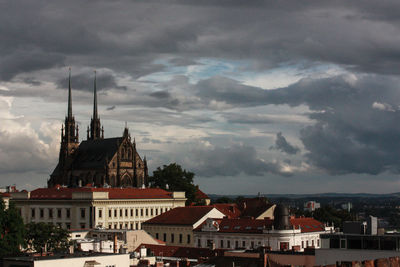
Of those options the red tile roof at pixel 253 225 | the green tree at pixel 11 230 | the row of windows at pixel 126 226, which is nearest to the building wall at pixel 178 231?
the red tile roof at pixel 253 225

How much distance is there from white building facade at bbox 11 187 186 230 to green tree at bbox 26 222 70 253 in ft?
147

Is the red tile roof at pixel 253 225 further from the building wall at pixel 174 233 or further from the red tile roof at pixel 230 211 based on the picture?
the red tile roof at pixel 230 211

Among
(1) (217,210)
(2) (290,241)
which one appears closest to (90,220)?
(1) (217,210)

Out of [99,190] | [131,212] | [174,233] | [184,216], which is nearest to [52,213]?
[99,190]

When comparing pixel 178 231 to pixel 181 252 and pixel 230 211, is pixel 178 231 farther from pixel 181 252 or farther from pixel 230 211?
pixel 181 252

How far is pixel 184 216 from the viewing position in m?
143

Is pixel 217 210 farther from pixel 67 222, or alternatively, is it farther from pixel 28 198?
pixel 28 198

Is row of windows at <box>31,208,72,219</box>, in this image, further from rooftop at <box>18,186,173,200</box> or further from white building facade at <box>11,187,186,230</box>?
rooftop at <box>18,186,173,200</box>

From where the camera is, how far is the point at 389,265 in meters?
48.8

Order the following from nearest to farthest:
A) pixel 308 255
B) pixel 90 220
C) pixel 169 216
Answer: pixel 308 255, pixel 169 216, pixel 90 220

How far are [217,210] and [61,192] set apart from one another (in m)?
43.0

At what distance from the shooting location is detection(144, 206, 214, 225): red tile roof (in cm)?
14075

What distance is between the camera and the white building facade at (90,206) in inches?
6467

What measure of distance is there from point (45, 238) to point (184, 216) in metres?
37.6
